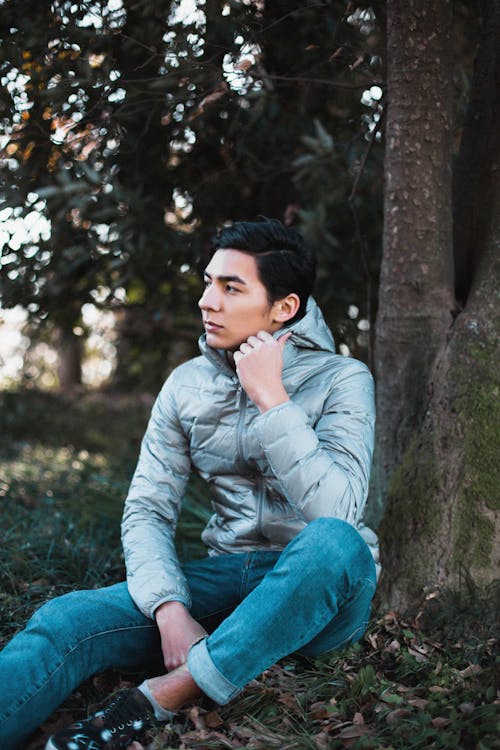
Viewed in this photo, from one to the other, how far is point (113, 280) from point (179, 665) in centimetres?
341

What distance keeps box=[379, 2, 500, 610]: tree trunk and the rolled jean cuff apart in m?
1.08

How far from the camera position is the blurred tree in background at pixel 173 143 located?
11.8 feet

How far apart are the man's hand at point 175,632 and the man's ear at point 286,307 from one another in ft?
3.66

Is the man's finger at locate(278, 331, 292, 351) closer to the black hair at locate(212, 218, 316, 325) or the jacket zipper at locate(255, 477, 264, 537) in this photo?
the black hair at locate(212, 218, 316, 325)

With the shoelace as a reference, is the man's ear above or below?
above

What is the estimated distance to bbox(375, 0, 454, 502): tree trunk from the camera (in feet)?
10.8

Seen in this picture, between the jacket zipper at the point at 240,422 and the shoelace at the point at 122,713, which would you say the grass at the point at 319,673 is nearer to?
the shoelace at the point at 122,713

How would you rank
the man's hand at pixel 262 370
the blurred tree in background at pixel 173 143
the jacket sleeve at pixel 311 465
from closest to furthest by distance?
the jacket sleeve at pixel 311 465 → the man's hand at pixel 262 370 → the blurred tree in background at pixel 173 143

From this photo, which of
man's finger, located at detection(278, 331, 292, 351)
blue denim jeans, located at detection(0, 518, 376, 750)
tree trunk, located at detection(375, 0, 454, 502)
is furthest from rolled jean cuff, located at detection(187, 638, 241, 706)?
tree trunk, located at detection(375, 0, 454, 502)

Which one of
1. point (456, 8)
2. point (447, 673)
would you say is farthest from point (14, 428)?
point (447, 673)

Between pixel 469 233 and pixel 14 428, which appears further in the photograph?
pixel 14 428

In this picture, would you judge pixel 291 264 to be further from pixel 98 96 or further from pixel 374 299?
pixel 374 299

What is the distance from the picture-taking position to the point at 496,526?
2.91 metres

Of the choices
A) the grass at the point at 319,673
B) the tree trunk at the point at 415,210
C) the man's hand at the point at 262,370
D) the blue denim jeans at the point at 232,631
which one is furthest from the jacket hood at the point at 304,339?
the grass at the point at 319,673
